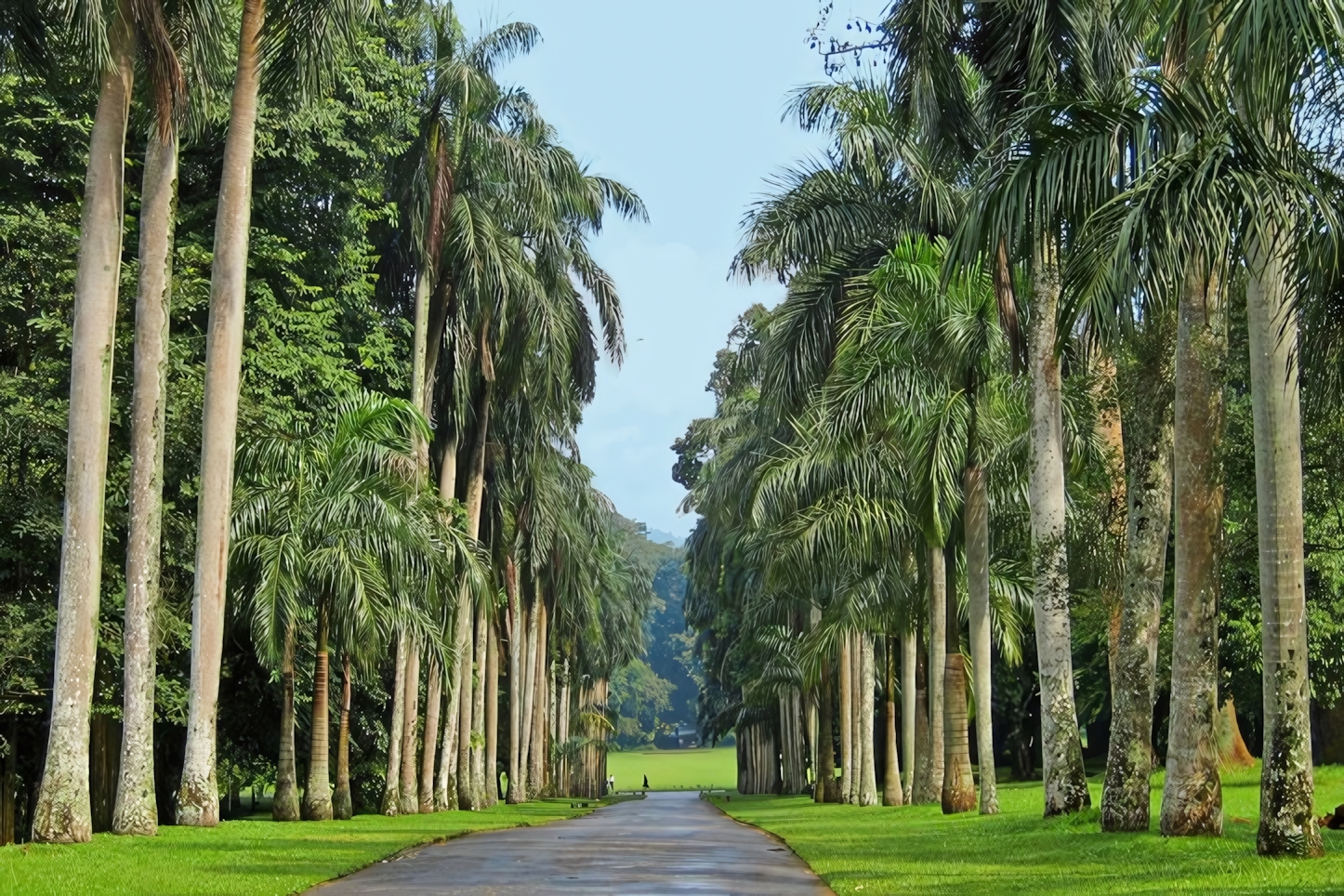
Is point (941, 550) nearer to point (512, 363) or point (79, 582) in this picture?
point (512, 363)

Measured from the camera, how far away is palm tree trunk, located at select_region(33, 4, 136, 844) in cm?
1898

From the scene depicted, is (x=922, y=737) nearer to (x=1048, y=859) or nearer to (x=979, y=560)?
(x=979, y=560)

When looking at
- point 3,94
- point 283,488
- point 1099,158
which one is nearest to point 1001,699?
point 283,488

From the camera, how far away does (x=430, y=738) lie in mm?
39750

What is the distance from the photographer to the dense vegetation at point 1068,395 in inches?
532

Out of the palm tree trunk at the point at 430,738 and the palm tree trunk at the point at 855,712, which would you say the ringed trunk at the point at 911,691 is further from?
the palm tree trunk at the point at 430,738

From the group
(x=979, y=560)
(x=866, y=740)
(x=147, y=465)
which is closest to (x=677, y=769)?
(x=866, y=740)

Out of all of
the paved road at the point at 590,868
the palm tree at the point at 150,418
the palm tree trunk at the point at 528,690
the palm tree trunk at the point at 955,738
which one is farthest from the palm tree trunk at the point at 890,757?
the palm tree at the point at 150,418

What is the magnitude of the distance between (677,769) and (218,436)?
139513 millimetres

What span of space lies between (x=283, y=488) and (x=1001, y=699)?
35.7m

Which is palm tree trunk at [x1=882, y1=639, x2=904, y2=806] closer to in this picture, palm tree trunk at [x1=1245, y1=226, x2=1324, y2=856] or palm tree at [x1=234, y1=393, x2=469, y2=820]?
palm tree at [x1=234, y1=393, x2=469, y2=820]

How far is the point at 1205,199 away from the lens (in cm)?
1313

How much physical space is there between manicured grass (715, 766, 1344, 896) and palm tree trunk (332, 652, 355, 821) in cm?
1020

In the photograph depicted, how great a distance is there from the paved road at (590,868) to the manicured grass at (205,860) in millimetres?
474
